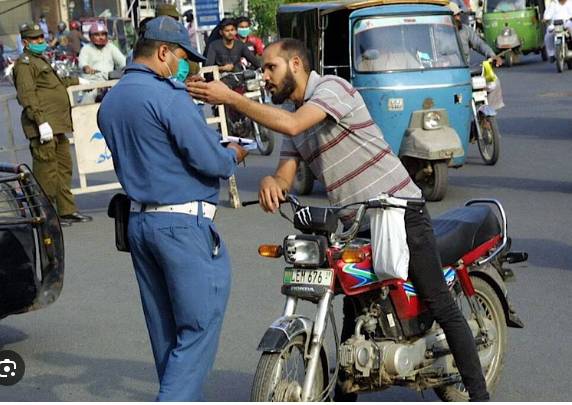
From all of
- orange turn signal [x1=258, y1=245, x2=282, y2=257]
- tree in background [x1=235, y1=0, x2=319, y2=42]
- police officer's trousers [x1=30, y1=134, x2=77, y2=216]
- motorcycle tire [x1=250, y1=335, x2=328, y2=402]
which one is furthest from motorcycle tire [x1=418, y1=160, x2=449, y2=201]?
tree in background [x1=235, y1=0, x2=319, y2=42]

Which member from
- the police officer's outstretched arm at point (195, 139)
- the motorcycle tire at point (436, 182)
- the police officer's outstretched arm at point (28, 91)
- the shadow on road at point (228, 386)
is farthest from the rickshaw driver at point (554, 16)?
the police officer's outstretched arm at point (195, 139)

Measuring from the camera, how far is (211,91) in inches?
205

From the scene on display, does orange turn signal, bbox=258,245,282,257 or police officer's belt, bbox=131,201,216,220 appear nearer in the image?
police officer's belt, bbox=131,201,216,220

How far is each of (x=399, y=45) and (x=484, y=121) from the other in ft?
7.42

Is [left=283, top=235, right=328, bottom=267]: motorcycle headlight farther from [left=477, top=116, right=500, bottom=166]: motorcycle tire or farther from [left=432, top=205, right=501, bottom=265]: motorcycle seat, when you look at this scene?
[left=477, top=116, right=500, bottom=166]: motorcycle tire

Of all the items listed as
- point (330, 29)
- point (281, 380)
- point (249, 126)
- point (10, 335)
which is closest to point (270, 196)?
point (281, 380)

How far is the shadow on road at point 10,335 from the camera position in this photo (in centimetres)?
830

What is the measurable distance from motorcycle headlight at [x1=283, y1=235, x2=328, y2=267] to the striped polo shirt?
1.10ft

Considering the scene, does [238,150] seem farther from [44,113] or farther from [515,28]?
[515,28]

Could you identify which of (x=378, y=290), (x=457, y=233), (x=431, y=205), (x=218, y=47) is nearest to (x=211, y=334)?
(x=378, y=290)

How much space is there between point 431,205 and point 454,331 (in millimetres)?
6979

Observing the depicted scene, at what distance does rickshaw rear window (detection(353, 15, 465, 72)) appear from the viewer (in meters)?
13.4

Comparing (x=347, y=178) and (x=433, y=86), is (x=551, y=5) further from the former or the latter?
(x=347, y=178)

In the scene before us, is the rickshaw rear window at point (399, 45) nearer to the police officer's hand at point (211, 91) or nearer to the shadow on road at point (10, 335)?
the shadow on road at point (10, 335)
